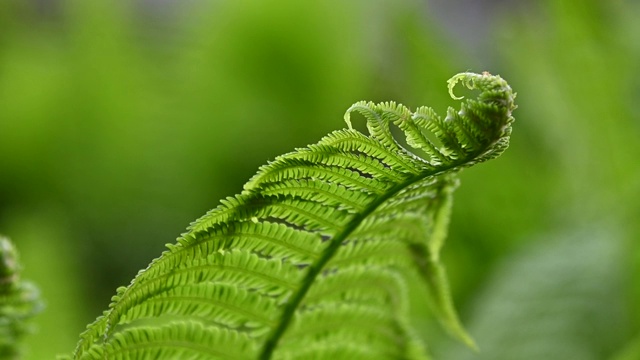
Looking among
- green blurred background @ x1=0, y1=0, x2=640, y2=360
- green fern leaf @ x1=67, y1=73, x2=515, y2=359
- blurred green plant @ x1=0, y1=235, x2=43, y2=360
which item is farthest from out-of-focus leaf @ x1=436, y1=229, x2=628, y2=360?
blurred green plant @ x1=0, y1=235, x2=43, y2=360

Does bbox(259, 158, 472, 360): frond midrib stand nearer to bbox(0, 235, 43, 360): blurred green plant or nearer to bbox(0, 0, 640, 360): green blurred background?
bbox(0, 235, 43, 360): blurred green plant

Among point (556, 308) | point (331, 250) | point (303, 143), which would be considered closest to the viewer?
point (331, 250)

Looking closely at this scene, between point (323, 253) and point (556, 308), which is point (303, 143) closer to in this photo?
point (556, 308)

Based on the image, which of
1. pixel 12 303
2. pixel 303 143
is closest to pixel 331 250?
pixel 12 303

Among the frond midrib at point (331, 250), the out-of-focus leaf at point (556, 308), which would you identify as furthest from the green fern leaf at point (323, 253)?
the out-of-focus leaf at point (556, 308)

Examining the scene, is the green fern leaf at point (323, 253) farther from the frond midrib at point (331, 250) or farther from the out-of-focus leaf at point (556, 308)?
the out-of-focus leaf at point (556, 308)

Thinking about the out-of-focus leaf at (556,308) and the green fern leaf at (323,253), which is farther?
the out-of-focus leaf at (556,308)
